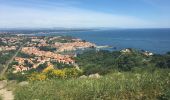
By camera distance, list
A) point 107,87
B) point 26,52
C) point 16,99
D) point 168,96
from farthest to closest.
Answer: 1. point 26,52
2. point 16,99
3. point 107,87
4. point 168,96

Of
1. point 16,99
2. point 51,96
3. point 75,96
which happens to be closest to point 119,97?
point 75,96

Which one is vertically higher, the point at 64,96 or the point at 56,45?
the point at 64,96

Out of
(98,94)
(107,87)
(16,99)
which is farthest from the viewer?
(16,99)

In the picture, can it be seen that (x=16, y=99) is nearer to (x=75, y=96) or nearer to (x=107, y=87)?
(x=75, y=96)

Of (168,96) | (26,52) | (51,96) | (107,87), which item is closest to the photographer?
(168,96)

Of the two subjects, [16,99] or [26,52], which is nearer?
[16,99]

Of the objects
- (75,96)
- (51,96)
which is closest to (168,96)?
(75,96)

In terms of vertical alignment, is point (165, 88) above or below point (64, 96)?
above

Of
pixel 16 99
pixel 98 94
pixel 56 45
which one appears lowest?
pixel 56 45

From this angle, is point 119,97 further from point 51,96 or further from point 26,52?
point 26,52
